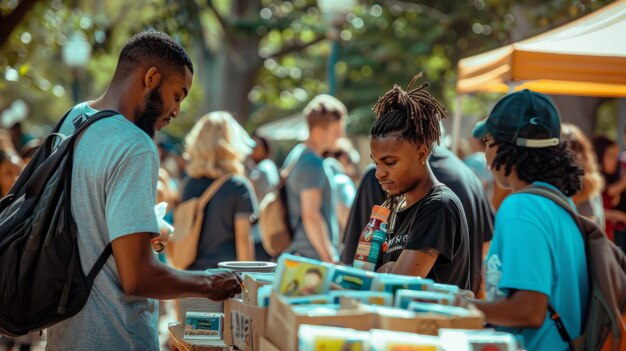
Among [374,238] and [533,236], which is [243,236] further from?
[533,236]

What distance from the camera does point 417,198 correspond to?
3.57m

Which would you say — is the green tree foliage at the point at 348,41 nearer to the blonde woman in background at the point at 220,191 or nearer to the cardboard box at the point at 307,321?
the blonde woman in background at the point at 220,191

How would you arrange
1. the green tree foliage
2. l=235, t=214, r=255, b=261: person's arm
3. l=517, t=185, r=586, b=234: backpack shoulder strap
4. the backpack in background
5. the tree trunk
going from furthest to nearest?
the tree trunk
the green tree foliage
the backpack in background
l=235, t=214, r=255, b=261: person's arm
l=517, t=185, r=586, b=234: backpack shoulder strap

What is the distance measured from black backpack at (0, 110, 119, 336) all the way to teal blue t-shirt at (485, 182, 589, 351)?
4.52 ft

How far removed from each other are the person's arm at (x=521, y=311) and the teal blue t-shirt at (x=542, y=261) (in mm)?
25

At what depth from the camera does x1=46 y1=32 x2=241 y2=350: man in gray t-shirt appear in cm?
311

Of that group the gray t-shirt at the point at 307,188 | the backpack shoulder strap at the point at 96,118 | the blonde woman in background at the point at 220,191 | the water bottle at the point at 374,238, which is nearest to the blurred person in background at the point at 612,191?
the gray t-shirt at the point at 307,188

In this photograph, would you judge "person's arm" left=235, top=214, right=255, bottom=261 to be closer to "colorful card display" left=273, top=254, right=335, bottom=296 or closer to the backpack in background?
the backpack in background

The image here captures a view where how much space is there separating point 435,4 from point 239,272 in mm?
15882

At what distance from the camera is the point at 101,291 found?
3.22 meters

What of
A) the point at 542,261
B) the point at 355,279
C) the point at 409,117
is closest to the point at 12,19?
the point at 409,117

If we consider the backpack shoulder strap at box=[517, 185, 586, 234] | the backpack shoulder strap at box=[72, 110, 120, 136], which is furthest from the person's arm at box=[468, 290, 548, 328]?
the backpack shoulder strap at box=[72, 110, 120, 136]

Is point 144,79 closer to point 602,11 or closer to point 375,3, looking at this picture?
point 602,11

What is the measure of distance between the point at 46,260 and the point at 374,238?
1.22 metres
